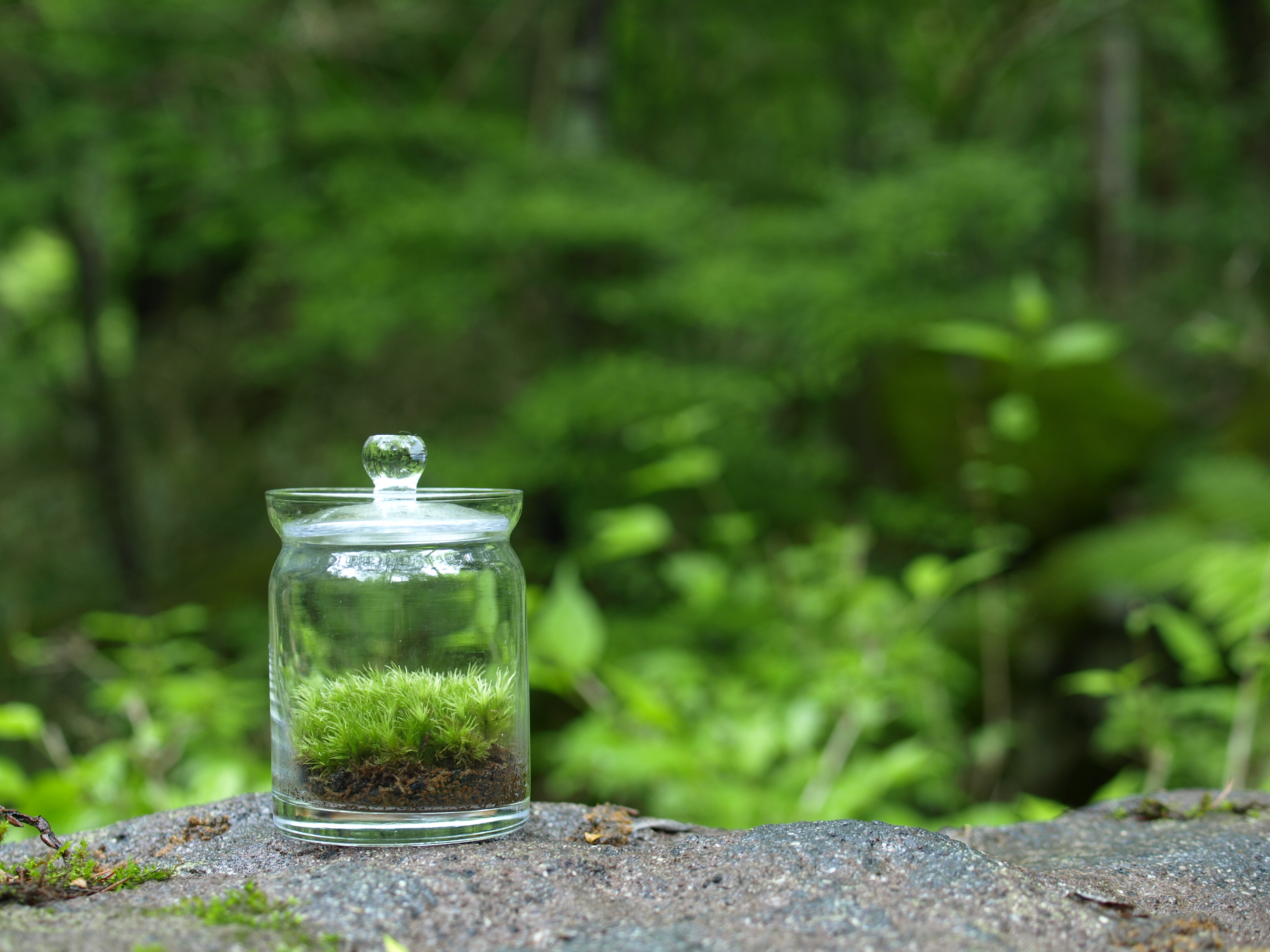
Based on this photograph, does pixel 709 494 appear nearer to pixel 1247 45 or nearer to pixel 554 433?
pixel 554 433

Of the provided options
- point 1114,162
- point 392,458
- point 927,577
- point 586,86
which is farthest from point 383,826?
point 1114,162

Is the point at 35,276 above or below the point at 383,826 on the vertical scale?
above

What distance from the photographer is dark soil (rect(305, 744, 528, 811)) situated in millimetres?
1392

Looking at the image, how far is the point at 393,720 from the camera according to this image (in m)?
1.41

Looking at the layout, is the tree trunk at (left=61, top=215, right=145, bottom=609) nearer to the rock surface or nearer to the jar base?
the rock surface

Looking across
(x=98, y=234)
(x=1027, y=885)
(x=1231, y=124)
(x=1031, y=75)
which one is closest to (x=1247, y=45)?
(x=1231, y=124)

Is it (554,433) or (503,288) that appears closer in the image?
(554,433)

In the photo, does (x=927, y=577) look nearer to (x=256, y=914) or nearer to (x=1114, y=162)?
(x=256, y=914)

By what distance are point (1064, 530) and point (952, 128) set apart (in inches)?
98.3

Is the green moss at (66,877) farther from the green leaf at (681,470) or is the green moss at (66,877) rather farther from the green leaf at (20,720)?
the green leaf at (681,470)

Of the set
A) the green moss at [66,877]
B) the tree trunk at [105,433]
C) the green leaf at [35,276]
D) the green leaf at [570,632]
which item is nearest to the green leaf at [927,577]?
the green leaf at [570,632]

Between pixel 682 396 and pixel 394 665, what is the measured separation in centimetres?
314

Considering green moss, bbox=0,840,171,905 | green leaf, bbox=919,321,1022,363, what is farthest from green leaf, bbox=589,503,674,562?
green moss, bbox=0,840,171,905

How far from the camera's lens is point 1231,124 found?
27.2 ft
